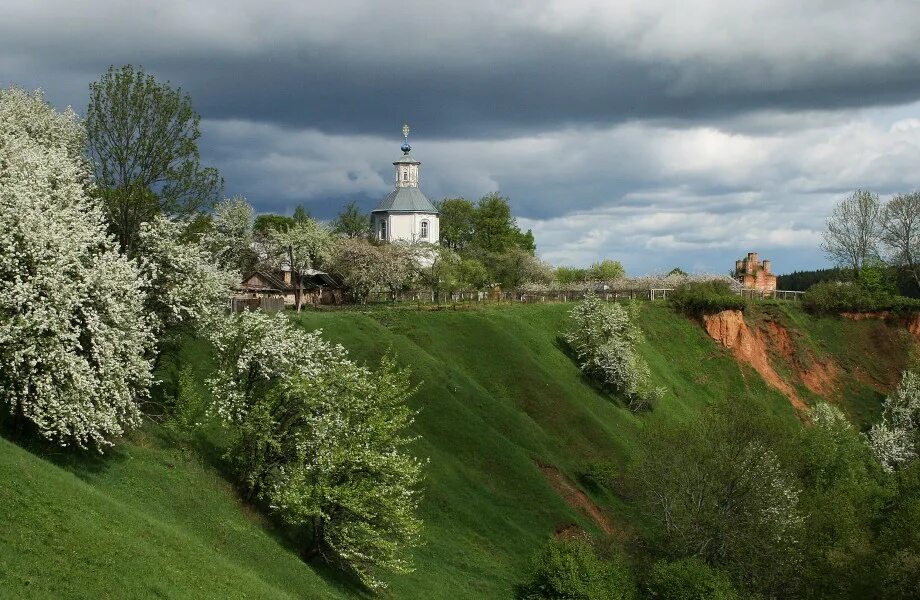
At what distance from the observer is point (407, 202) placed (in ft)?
524

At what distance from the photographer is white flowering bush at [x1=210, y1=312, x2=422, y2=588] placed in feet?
142

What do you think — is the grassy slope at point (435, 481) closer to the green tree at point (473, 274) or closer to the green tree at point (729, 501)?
the green tree at point (729, 501)

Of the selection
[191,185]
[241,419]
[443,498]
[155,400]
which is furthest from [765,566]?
[191,185]

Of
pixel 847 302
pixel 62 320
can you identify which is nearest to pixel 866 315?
pixel 847 302

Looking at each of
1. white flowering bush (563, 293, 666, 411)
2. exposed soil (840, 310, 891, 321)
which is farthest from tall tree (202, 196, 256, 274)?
exposed soil (840, 310, 891, 321)

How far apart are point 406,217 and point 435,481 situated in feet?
332

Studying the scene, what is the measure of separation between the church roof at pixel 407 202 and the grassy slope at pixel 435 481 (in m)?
52.8

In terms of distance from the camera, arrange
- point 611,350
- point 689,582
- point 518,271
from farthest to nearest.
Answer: point 518,271, point 611,350, point 689,582

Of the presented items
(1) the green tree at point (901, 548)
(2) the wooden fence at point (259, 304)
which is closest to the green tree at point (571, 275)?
(2) the wooden fence at point (259, 304)

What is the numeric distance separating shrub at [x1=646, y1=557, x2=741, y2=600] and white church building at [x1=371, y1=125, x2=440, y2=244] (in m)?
110

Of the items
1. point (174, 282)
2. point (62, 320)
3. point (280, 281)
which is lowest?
point (62, 320)

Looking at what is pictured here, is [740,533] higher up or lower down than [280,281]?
lower down

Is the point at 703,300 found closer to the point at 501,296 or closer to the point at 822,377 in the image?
the point at 822,377

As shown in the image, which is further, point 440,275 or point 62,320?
point 440,275
